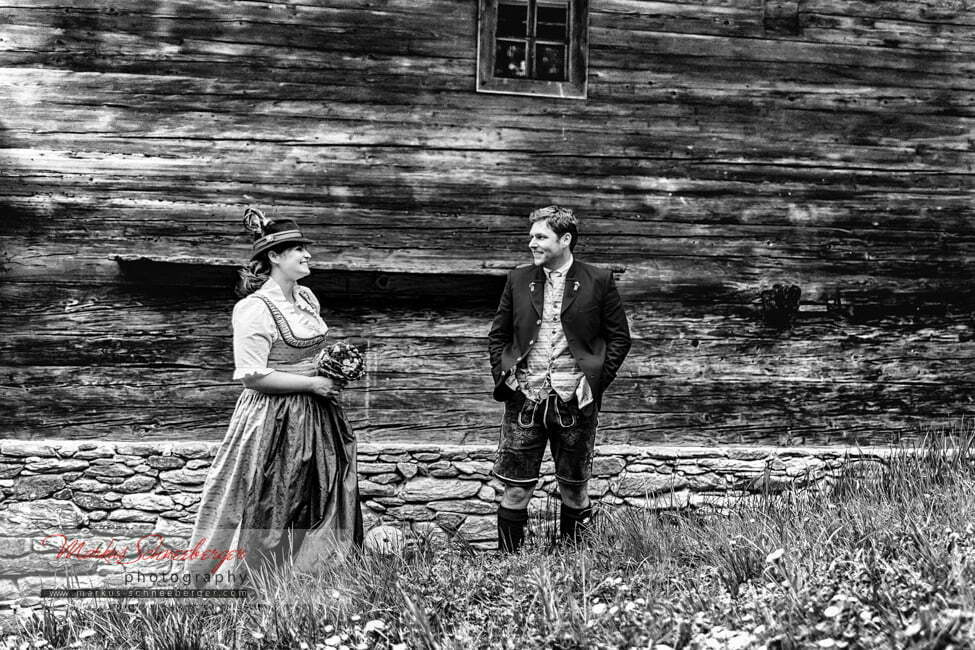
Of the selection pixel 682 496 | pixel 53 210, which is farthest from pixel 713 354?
pixel 53 210

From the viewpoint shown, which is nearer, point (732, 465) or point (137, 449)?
point (137, 449)

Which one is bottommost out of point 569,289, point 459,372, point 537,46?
point 459,372

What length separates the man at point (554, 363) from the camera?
4.85m

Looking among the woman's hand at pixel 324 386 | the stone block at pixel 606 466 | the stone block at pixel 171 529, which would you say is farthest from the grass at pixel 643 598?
the stone block at pixel 171 529

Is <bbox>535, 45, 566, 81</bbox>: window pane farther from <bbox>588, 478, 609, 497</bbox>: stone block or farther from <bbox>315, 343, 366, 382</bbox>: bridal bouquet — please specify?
<bbox>315, 343, 366, 382</bbox>: bridal bouquet

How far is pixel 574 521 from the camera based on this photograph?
5.04 metres

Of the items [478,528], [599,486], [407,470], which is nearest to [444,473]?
[407,470]

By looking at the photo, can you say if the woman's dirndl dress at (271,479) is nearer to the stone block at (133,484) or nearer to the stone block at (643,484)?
the stone block at (133,484)

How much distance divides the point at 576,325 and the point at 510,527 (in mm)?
1184

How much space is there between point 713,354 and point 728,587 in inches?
122

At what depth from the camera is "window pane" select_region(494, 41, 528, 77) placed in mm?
6633

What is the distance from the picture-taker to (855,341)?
6953mm

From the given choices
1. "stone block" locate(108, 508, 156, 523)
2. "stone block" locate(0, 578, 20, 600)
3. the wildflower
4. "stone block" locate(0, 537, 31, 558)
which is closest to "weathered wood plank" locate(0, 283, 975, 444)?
"stone block" locate(108, 508, 156, 523)

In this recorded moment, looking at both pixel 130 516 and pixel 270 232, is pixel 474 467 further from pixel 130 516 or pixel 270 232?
pixel 270 232
